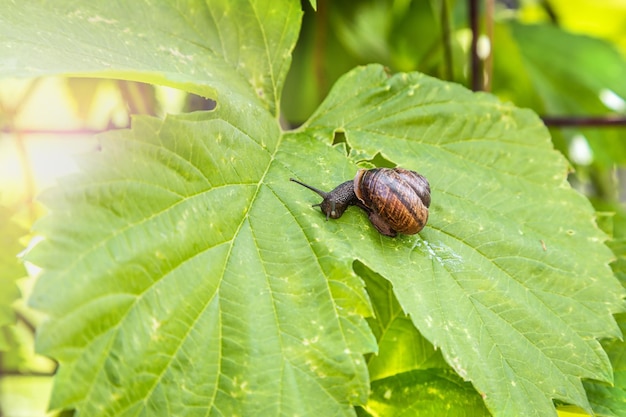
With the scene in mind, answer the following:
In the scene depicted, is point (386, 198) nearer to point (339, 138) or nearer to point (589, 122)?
point (339, 138)

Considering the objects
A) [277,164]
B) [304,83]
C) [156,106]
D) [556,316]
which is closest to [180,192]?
[277,164]

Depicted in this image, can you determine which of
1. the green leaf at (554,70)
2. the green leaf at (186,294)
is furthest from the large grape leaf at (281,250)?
the green leaf at (554,70)

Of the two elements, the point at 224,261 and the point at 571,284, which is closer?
the point at 224,261

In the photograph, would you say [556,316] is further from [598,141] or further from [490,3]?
[598,141]

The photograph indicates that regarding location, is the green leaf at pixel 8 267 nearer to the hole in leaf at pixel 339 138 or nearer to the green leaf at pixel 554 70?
the hole in leaf at pixel 339 138

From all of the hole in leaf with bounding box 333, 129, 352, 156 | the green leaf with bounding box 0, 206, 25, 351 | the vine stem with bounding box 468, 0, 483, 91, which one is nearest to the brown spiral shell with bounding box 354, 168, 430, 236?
the hole in leaf with bounding box 333, 129, 352, 156

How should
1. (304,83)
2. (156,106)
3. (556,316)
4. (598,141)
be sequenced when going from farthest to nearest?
1. (304,83)
2. (598,141)
3. (156,106)
4. (556,316)
